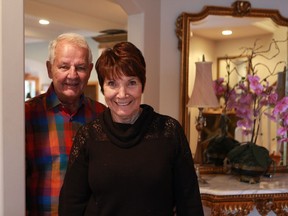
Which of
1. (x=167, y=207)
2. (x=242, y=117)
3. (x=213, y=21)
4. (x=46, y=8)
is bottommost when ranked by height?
(x=167, y=207)

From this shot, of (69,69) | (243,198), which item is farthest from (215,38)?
(69,69)

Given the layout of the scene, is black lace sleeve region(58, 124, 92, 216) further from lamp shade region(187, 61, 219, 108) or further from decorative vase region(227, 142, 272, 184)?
decorative vase region(227, 142, 272, 184)

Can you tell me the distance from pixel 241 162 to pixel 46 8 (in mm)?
2543

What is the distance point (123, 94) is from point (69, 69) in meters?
0.36

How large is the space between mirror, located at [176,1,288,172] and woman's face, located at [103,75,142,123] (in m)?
1.26

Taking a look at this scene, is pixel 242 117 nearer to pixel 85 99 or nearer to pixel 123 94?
pixel 85 99

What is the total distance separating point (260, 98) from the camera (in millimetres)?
2283

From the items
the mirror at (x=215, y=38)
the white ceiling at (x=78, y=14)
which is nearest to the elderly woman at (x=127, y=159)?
the mirror at (x=215, y=38)

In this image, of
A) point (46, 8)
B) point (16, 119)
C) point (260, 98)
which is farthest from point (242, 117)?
point (46, 8)

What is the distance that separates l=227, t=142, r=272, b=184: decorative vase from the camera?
224 cm

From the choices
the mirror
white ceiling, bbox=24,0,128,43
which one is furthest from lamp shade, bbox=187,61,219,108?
white ceiling, bbox=24,0,128,43

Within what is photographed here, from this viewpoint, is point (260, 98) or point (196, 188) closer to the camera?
point (196, 188)

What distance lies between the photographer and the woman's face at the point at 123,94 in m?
1.22

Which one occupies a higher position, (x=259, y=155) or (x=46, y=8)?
(x=46, y=8)
